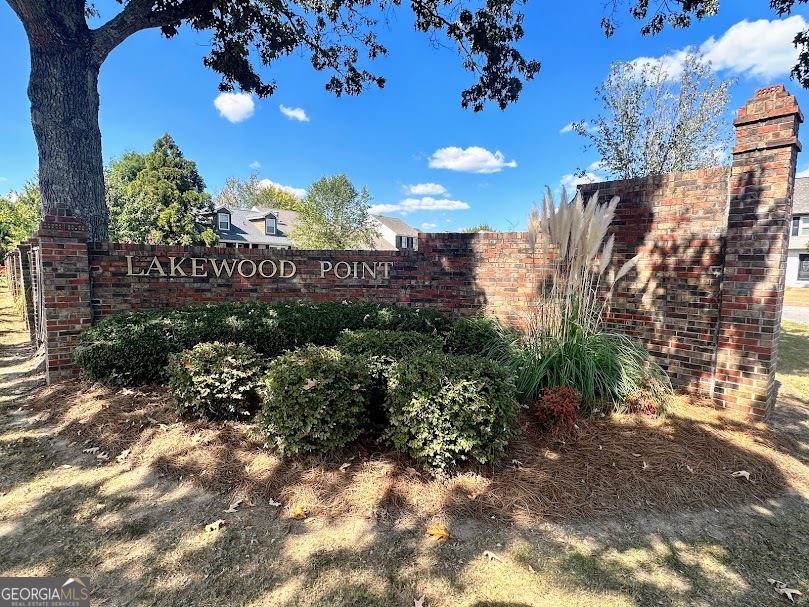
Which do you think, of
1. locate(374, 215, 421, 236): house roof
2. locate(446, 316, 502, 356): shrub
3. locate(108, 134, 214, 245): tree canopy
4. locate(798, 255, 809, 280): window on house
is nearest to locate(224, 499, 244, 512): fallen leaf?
locate(446, 316, 502, 356): shrub

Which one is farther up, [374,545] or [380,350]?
[380,350]

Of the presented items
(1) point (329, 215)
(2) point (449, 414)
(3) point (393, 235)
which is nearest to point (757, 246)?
(2) point (449, 414)

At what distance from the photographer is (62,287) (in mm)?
4430

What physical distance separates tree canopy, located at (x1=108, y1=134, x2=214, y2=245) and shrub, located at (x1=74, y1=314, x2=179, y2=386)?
16.5m

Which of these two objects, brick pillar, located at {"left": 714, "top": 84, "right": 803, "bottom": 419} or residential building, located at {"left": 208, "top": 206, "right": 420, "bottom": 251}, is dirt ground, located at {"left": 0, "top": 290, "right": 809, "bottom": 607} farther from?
residential building, located at {"left": 208, "top": 206, "right": 420, "bottom": 251}

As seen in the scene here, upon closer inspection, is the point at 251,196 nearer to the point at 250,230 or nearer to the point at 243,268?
the point at 250,230

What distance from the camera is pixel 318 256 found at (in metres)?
5.95

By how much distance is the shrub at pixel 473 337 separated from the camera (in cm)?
441

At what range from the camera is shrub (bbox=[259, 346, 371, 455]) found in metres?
2.60

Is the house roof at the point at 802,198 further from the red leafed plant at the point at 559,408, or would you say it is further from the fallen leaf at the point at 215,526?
the fallen leaf at the point at 215,526

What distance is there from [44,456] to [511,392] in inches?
135

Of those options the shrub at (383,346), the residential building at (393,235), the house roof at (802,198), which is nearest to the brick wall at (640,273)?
the shrub at (383,346)

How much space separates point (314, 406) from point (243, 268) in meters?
3.63

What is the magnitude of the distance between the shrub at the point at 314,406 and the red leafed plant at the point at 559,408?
4.72 ft
